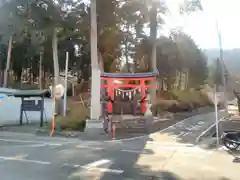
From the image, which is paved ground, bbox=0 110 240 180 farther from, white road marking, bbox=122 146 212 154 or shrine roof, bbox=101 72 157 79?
shrine roof, bbox=101 72 157 79

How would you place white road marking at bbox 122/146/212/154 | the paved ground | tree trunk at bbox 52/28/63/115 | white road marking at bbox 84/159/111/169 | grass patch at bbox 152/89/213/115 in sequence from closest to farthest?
the paved ground
white road marking at bbox 84/159/111/169
white road marking at bbox 122/146/212/154
tree trunk at bbox 52/28/63/115
grass patch at bbox 152/89/213/115

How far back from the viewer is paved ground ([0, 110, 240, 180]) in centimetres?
832

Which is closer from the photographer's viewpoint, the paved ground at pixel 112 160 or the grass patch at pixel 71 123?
the paved ground at pixel 112 160

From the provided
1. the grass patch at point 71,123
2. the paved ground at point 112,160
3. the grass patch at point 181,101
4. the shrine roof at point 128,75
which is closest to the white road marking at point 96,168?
the paved ground at point 112,160

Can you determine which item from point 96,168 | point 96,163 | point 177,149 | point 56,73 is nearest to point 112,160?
point 96,163

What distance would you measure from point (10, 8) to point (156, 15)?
31.5 feet

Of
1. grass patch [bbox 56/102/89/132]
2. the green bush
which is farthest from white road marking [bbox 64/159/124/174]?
the green bush

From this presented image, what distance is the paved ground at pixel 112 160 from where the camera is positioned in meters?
8.32

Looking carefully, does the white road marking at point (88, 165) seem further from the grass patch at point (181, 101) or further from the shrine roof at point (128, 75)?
the grass patch at point (181, 101)

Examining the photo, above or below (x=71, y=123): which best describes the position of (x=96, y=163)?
below

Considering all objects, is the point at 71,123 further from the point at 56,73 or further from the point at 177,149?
the point at 177,149

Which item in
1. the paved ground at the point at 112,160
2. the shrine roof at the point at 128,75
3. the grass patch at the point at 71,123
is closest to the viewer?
the paved ground at the point at 112,160

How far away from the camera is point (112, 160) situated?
10.3m

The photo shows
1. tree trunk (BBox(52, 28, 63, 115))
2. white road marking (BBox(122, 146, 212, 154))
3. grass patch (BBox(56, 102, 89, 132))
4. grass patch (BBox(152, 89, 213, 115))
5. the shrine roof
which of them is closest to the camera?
white road marking (BBox(122, 146, 212, 154))
